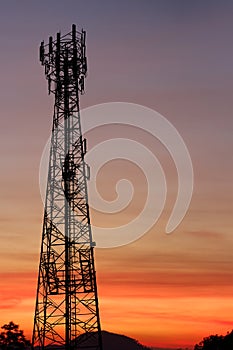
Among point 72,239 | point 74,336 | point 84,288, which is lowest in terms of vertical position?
point 74,336

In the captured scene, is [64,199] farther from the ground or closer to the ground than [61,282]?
farther from the ground

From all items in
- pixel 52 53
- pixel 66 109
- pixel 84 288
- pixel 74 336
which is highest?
pixel 52 53

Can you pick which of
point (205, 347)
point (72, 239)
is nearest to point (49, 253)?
point (72, 239)

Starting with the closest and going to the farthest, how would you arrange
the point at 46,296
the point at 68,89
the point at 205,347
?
the point at 46,296 < the point at 68,89 < the point at 205,347

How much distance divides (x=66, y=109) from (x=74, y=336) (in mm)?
21465

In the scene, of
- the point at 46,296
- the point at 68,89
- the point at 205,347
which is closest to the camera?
the point at 46,296

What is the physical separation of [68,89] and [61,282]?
732 inches

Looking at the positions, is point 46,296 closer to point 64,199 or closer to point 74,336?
point 74,336

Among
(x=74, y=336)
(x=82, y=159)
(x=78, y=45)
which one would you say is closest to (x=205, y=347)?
(x=74, y=336)

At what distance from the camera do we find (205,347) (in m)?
86.9

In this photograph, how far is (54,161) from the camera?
2616 inches

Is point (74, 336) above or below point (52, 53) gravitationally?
below

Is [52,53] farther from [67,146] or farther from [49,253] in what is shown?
[49,253]

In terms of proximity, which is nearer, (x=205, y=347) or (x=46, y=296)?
(x=46, y=296)
